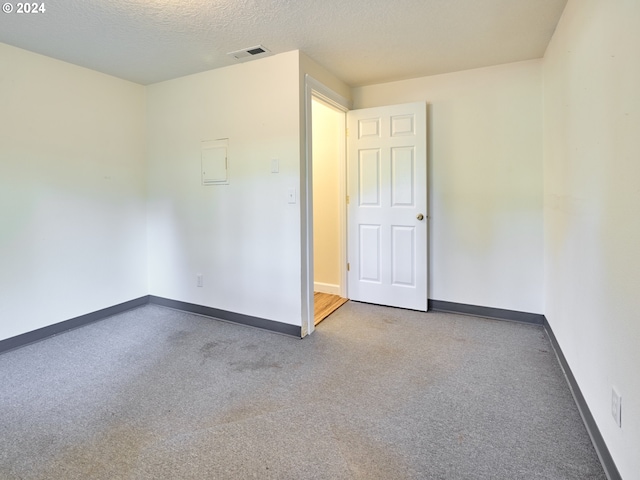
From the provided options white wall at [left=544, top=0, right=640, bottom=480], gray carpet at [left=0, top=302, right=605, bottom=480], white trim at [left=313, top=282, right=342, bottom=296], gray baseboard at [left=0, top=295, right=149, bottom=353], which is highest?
white wall at [left=544, top=0, right=640, bottom=480]

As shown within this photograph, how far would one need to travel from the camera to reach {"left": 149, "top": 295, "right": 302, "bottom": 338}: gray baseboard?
114 inches

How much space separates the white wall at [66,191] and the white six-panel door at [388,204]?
2.28m

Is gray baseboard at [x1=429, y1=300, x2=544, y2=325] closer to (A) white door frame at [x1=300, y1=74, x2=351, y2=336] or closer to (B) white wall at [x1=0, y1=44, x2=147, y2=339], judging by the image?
(A) white door frame at [x1=300, y1=74, x2=351, y2=336]

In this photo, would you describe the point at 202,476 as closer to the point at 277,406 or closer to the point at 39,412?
the point at 277,406

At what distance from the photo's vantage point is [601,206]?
152cm

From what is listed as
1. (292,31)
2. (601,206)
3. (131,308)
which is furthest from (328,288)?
(601,206)

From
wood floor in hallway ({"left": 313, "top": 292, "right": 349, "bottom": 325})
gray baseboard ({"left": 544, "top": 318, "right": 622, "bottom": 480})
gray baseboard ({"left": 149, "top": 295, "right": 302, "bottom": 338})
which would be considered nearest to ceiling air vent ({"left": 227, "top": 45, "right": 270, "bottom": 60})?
gray baseboard ({"left": 149, "top": 295, "right": 302, "bottom": 338})

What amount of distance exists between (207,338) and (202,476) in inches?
59.5

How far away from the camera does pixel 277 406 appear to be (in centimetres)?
189

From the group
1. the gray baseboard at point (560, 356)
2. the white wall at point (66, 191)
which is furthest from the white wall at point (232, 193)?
the gray baseboard at point (560, 356)

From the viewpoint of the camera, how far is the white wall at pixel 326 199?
3949 mm

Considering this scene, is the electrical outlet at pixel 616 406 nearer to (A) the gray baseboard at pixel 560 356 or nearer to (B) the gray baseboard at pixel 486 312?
(A) the gray baseboard at pixel 560 356

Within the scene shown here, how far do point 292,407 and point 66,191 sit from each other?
2.68 meters

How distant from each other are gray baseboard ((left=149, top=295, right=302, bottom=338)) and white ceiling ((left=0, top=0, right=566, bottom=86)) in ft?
7.29
